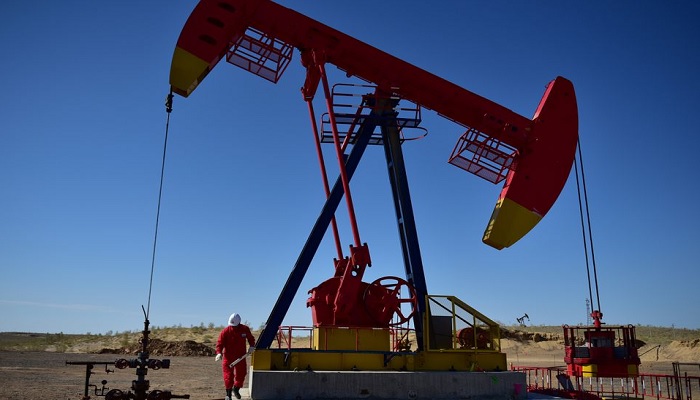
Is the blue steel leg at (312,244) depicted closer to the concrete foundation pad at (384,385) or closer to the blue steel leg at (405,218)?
the blue steel leg at (405,218)

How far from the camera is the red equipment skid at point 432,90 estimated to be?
989cm

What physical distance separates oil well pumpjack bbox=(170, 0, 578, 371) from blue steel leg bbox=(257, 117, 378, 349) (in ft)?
0.06

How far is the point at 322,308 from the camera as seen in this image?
9938 millimetres

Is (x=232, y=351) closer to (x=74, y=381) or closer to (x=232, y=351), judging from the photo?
(x=232, y=351)

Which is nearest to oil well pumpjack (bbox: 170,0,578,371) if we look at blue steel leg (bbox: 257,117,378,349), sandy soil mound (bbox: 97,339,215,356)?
blue steel leg (bbox: 257,117,378,349)

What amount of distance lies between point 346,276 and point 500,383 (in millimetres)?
3114

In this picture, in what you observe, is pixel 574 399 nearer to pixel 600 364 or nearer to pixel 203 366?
pixel 600 364

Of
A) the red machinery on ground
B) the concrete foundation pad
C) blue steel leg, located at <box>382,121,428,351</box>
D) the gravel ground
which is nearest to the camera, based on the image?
the concrete foundation pad

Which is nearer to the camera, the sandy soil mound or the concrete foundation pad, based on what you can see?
the concrete foundation pad

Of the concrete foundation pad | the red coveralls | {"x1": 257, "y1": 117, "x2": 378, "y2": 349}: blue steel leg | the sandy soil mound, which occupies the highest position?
{"x1": 257, "y1": 117, "x2": 378, "y2": 349}: blue steel leg

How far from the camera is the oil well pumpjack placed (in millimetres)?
9594

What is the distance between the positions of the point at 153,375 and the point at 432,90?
14.7m

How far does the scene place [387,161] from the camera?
36.6ft

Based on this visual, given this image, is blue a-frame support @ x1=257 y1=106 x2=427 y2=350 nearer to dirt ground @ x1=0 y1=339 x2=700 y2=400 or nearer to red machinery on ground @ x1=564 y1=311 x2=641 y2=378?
red machinery on ground @ x1=564 y1=311 x2=641 y2=378
